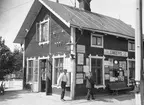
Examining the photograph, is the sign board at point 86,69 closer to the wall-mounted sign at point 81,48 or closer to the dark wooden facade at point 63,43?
the dark wooden facade at point 63,43

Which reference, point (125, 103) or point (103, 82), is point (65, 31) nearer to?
point (103, 82)

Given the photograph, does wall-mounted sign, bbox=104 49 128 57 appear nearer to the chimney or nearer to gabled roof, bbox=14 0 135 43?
gabled roof, bbox=14 0 135 43

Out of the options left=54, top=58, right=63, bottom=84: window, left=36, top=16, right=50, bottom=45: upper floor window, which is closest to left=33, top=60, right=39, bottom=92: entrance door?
left=36, top=16, right=50, bottom=45: upper floor window

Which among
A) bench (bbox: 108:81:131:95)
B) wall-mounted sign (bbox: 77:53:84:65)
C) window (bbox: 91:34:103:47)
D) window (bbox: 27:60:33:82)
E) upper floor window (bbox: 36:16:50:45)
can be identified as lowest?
bench (bbox: 108:81:131:95)

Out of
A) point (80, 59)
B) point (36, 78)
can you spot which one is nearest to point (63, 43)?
point (80, 59)

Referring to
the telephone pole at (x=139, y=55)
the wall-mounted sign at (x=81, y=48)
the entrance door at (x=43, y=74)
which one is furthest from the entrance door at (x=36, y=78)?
→ the telephone pole at (x=139, y=55)

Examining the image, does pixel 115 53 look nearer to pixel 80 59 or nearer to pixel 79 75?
pixel 80 59

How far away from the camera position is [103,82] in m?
11.6

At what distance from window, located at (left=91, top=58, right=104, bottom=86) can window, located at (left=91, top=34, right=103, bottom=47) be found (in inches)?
35.4

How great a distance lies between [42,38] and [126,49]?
592 cm

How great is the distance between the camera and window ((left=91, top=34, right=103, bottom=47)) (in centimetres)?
1139

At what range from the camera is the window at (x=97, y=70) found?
1132 cm

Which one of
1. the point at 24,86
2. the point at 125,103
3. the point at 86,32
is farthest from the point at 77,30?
the point at 24,86

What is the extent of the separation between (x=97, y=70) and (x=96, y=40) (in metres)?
1.80
